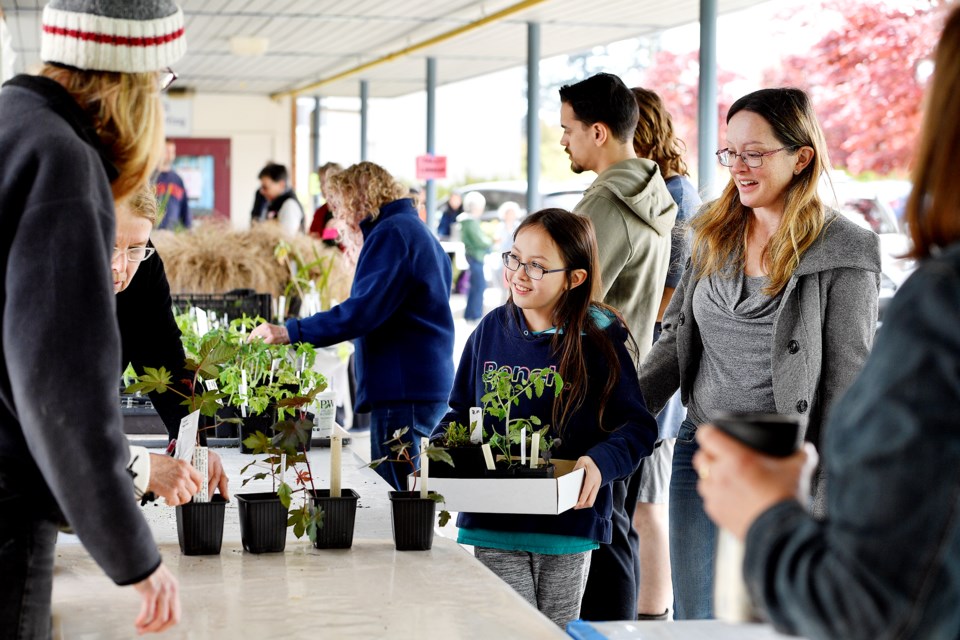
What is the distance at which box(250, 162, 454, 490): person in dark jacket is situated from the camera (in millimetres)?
3713

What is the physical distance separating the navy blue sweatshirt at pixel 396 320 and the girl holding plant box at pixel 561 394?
118cm

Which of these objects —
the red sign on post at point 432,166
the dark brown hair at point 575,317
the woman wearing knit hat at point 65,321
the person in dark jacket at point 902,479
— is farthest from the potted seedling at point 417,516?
the red sign on post at point 432,166

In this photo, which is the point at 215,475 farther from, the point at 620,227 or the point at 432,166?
the point at 432,166

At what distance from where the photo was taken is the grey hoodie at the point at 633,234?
9.96 ft

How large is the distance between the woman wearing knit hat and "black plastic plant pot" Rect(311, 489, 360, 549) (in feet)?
2.25

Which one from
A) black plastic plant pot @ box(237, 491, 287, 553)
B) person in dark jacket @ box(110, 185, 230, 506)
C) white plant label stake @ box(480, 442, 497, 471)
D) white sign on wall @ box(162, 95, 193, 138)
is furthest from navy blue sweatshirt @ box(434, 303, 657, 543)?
white sign on wall @ box(162, 95, 193, 138)

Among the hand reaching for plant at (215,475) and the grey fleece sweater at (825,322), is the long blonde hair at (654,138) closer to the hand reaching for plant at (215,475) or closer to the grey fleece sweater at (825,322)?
the grey fleece sweater at (825,322)

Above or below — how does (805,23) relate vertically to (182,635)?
above

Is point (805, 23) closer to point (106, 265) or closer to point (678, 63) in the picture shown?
point (678, 63)

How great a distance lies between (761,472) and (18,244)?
0.83 m

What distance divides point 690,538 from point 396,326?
64.2 inches

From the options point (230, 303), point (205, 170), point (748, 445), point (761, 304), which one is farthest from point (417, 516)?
point (205, 170)

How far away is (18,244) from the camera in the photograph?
1.22m

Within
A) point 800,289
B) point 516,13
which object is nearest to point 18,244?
point 800,289
